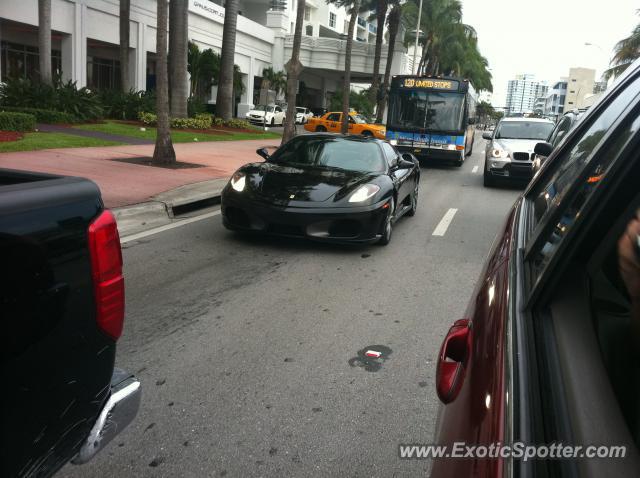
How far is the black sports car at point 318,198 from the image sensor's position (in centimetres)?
698

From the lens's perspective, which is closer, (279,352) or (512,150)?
(279,352)

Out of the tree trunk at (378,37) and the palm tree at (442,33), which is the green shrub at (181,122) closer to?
the tree trunk at (378,37)

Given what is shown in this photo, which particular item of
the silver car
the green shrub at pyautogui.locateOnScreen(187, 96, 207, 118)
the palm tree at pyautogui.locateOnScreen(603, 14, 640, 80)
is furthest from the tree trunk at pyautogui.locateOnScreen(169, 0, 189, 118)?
the palm tree at pyautogui.locateOnScreen(603, 14, 640, 80)

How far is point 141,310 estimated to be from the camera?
4902 millimetres

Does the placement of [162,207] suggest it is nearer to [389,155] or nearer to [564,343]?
[389,155]

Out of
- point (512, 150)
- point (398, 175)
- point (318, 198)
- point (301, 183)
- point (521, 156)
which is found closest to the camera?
point (318, 198)

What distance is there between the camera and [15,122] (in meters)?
17.4

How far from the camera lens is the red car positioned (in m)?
1.12

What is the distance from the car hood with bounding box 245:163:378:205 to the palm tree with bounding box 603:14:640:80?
4026 centimetres

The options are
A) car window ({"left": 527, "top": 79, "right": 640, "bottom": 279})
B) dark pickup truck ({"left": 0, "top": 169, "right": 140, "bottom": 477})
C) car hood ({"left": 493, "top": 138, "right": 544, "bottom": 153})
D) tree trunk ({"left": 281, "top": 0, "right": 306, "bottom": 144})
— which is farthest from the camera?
tree trunk ({"left": 281, "top": 0, "right": 306, "bottom": 144})

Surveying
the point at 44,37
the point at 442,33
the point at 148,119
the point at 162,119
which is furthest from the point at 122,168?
the point at 442,33

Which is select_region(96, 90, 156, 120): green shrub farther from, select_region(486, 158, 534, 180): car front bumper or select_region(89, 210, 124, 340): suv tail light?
select_region(89, 210, 124, 340): suv tail light

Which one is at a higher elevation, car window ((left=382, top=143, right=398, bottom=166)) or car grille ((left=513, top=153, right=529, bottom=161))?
car window ((left=382, top=143, right=398, bottom=166))

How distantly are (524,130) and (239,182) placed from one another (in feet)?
36.4
